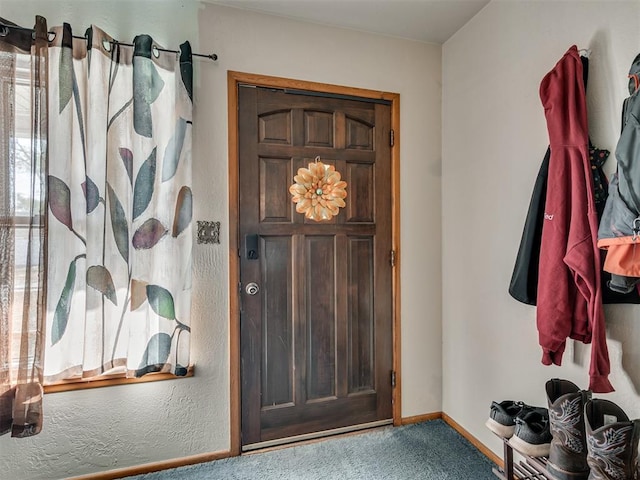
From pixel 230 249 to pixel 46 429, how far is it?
3.93ft

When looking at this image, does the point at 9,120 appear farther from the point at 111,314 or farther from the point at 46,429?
the point at 46,429

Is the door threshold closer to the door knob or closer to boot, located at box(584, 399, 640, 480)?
the door knob

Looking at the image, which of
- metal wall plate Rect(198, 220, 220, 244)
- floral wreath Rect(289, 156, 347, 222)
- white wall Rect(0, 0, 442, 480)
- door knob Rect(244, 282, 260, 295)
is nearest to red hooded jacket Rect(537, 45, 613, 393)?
white wall Rect(0, 0, 442, 480)

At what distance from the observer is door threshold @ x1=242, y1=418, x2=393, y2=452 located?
2.04 metres

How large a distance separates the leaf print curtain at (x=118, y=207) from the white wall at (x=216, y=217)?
5.1 inches

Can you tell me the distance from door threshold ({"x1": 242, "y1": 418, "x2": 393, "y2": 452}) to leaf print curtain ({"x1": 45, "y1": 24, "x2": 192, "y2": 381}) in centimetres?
63

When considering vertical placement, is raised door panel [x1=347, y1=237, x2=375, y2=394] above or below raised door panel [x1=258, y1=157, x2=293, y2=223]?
below

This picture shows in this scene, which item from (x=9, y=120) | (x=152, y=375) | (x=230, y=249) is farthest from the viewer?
(x=230, y=249)

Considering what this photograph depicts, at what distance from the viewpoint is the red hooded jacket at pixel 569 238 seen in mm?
1269

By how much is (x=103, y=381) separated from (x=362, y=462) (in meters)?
1.38

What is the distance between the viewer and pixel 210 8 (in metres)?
1.95

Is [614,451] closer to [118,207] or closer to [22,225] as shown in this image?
[118,207]

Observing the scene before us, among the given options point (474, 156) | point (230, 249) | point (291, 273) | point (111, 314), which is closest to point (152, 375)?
point (111, 314)

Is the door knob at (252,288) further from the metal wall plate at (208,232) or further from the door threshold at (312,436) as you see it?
the door threshold at (312,436)
